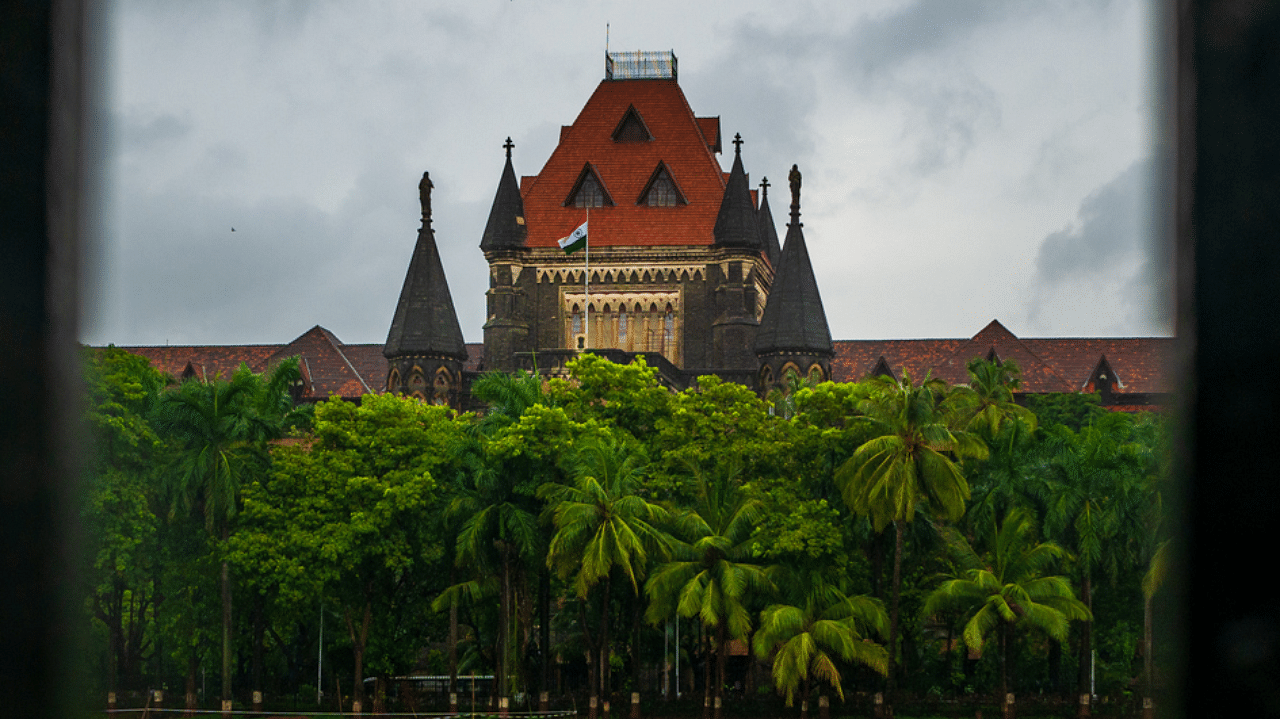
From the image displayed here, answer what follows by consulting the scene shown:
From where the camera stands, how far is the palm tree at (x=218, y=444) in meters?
48.5

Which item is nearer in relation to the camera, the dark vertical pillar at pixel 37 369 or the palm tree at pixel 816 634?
the dark vertical pillar at pixel 37 369

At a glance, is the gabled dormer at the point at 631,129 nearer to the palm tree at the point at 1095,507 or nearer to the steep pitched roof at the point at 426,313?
the steep pitched roof at the point at 426,313

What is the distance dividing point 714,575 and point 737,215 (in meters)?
37.8

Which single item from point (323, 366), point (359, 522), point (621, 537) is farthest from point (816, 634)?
point (323, 366)

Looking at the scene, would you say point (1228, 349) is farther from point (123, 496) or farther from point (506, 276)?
point (506, 276)

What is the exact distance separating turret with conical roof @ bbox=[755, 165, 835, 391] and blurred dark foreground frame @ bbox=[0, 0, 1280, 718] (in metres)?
72.6

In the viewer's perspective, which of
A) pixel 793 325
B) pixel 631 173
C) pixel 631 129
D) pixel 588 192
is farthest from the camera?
pixel 631 129

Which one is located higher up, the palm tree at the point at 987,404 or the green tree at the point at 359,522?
the palm tree at the point at 987,404

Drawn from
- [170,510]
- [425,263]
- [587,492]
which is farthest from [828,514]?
[425,263]

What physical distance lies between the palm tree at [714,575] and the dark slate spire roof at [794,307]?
90.1ft

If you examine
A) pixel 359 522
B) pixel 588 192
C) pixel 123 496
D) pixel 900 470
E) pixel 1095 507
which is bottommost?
pixel 359 522

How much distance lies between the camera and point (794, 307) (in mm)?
76188

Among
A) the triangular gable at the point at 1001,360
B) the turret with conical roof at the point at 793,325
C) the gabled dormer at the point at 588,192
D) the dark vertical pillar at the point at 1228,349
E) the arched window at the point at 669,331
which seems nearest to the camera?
the dark vertical pillar at the point at 1228,349

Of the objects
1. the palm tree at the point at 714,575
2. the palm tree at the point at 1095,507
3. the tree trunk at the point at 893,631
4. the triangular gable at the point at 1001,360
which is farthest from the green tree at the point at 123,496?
the triangular gable at the point at 1001,360
